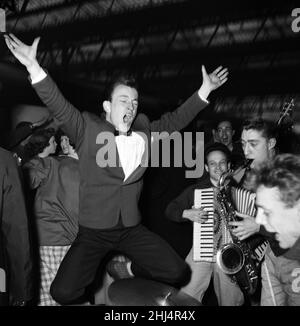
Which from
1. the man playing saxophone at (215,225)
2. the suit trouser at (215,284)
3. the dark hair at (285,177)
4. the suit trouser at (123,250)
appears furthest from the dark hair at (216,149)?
the dark hair at (285,177)

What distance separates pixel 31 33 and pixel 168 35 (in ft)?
5.86

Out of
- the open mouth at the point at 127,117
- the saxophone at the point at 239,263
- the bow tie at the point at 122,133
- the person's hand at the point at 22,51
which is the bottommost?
the saxophone at the point at 239,263

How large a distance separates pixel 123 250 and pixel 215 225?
2.87ft

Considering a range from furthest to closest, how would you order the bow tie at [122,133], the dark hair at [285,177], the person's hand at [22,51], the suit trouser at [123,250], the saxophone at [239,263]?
the saxophone at [239,263], the bow tie at [122,133], the suit trouser at [123,250], the person's hand at [22,51], the dark hair at [285,177]

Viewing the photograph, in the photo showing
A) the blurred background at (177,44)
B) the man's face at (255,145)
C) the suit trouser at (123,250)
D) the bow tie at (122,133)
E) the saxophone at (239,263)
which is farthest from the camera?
the blurred background at (177,44)

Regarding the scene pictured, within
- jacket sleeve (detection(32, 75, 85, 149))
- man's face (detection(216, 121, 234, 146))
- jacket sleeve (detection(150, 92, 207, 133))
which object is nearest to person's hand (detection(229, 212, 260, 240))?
jacket sleeve (detection(150, 92, 207, 133))

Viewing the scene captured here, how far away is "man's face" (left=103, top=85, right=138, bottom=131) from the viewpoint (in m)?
2.69

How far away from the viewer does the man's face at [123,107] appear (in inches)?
106

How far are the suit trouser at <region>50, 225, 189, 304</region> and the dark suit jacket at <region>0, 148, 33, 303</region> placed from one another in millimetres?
219

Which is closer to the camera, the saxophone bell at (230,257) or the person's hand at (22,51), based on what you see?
the person's hand at (22,51)

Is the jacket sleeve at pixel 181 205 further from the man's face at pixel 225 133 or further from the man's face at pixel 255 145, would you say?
the man's face at pixel 225 133

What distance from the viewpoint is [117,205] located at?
8.61ft

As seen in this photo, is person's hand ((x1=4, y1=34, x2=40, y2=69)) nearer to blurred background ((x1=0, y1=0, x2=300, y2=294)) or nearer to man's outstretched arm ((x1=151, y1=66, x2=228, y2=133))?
man's outstretched arm ((x1=151, y1=66, x2=228, y2=133))
